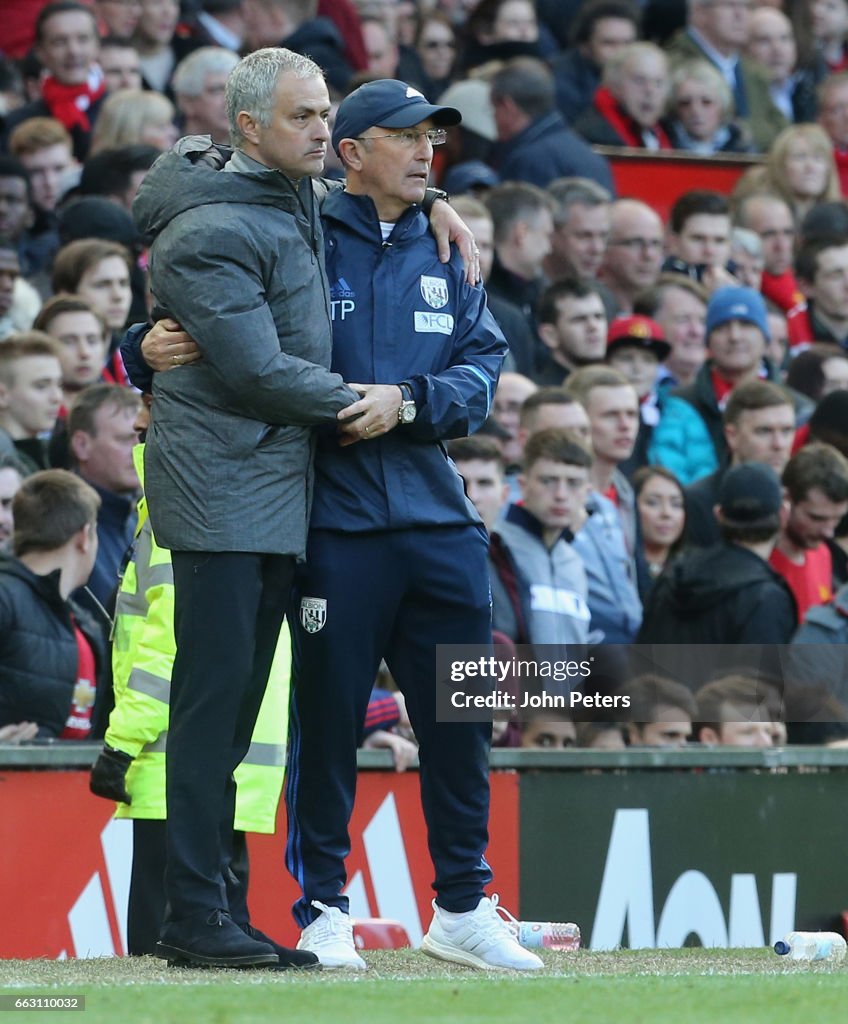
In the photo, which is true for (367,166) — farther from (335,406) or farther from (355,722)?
(355,722)

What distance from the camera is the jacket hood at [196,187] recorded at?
5527 mm

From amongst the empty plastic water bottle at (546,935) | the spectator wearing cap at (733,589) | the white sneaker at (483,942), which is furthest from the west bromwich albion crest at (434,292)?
the spectator wearing cap at (733,589)

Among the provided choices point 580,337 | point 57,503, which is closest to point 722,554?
point 580,337

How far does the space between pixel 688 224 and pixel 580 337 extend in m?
2.32

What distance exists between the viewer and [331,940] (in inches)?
225

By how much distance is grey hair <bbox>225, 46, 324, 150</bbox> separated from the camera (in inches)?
216

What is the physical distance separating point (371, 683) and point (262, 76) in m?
1.60

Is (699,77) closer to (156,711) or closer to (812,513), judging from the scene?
(812,513)

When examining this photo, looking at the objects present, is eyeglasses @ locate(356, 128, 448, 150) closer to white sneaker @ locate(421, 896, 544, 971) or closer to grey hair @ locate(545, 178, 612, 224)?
white sneaker @ locate(421, 896, 544, 971)

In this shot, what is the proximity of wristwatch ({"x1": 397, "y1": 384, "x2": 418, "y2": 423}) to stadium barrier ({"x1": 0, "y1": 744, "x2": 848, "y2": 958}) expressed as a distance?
2250mm

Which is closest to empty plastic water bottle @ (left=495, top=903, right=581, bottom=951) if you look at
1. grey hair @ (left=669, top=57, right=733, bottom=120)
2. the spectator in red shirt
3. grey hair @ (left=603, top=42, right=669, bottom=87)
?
the spectator in red shirt

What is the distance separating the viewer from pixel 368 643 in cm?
574

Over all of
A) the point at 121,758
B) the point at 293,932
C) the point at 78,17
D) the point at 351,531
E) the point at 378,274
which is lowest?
the point at 293,932

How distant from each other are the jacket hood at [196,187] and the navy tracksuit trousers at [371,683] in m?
0.88
